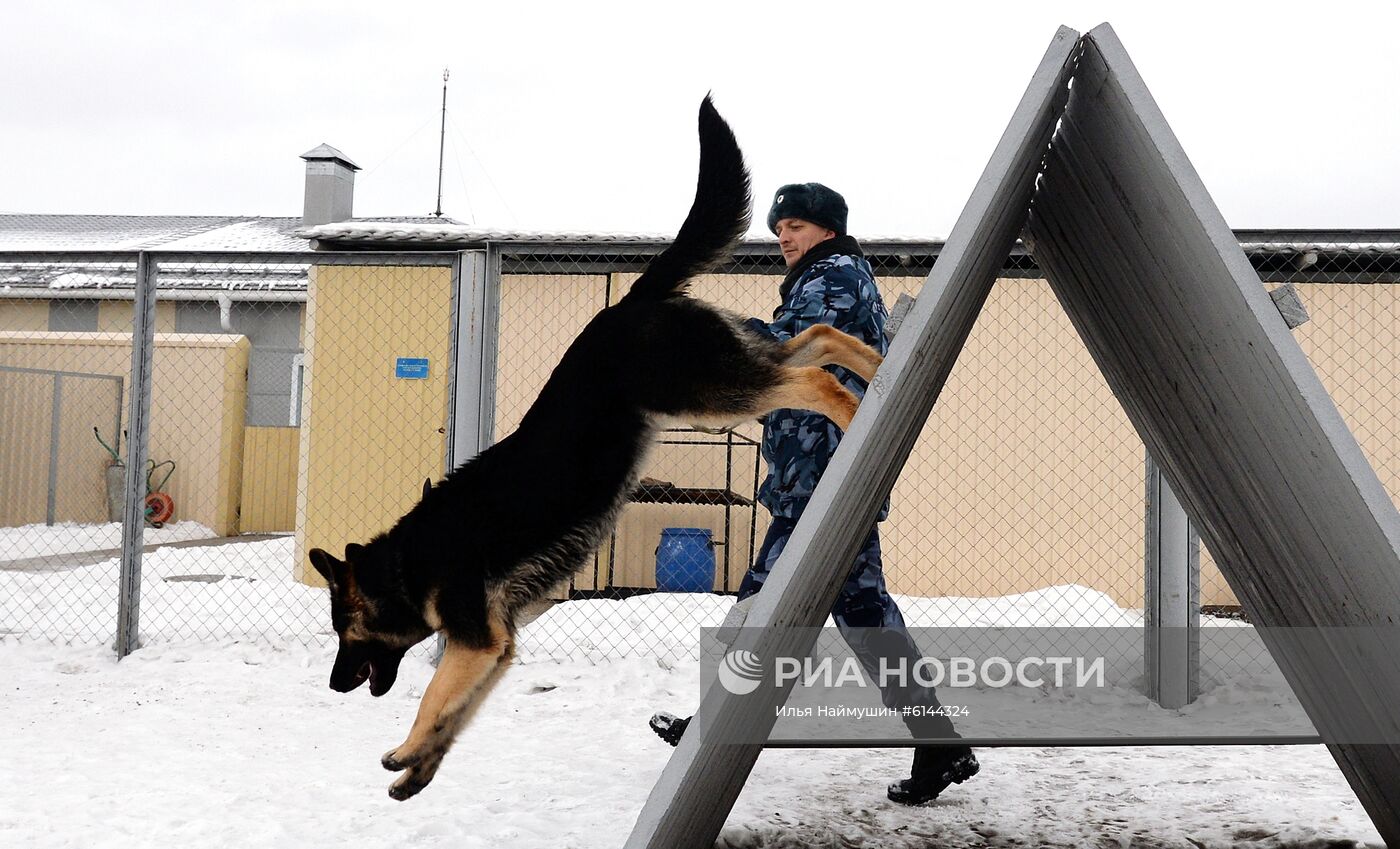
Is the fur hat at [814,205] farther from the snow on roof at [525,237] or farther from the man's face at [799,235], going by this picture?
the snow on roof at [525,237]

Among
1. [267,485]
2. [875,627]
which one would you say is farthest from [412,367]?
[267,485]

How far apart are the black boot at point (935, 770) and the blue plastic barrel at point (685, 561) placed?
3756mm

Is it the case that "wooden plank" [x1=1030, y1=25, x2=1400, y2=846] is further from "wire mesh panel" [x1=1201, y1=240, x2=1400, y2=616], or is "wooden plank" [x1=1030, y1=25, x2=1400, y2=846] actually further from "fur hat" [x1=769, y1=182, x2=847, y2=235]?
"wire mesh panel" [x1=1201, y1=240, x2=1400, y2=616]

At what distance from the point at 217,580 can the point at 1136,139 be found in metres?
7.27

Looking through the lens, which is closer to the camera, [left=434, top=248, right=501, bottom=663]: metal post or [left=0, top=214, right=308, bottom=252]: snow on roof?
[left=434, top=248, right=501, bottom=663]: metal post

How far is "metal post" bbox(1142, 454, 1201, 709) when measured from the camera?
425cm

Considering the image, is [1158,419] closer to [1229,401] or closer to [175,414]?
[1229,401]

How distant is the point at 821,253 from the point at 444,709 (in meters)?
1.47

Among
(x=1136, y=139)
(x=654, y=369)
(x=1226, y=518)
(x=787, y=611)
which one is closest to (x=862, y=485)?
(x=787, y=611)

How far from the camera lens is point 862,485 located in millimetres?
1652

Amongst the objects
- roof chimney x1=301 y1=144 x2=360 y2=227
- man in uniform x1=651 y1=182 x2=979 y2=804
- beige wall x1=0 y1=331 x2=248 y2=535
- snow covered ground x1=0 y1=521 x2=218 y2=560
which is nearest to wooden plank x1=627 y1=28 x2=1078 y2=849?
man in uniform x1=651 y1=182 x2=979 y2=804

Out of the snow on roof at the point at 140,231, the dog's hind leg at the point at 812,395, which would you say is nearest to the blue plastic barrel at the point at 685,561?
the dog's hind leg at the point at 812,395

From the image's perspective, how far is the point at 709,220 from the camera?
6.74 feet

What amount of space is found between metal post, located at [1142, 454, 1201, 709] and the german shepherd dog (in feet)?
9.50
